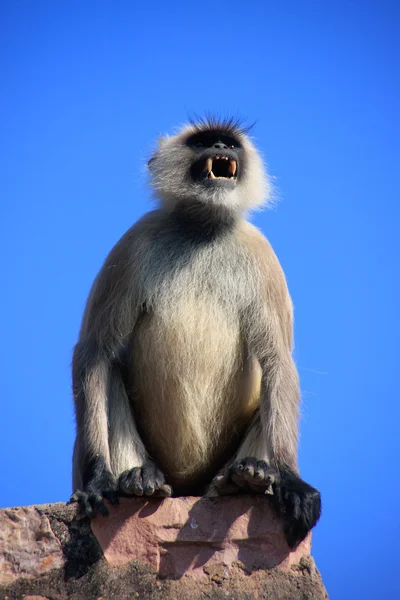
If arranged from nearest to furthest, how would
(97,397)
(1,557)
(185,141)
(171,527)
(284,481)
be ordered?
1. (1,557)
2. (171,527)
3. (284,481)
4. (97,397)
5. (185,141)

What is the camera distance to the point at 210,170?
5.79 m

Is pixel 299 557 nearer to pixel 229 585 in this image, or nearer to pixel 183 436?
pixel 229 585

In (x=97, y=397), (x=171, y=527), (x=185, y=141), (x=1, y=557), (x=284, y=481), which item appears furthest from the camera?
(x=185, y=141)

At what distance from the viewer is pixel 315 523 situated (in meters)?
4.57

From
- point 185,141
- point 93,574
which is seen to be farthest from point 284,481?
point 185,141

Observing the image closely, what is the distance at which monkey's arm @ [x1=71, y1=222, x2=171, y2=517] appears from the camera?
15.7ft

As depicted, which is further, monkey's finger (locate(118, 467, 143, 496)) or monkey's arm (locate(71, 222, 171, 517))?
monkey's arm (locate(71, 222, 171, 517))

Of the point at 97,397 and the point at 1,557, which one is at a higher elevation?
the point at 97,397

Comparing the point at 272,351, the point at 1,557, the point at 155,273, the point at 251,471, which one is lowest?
the point at 1,557

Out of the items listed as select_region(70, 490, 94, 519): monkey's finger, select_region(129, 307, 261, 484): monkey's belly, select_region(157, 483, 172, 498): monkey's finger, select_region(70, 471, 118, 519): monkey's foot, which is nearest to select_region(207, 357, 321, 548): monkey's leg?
select_region(129, 307, 261, 484): monkey's belly

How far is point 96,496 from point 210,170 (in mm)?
2397

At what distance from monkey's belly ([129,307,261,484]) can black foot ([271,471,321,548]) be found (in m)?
0.68

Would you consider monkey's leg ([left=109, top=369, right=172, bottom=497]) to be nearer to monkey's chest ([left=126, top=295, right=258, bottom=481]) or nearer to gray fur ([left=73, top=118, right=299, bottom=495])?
gray fur ([left=73, top=118, right=299, bottom=495])

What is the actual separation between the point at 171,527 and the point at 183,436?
0.89m
